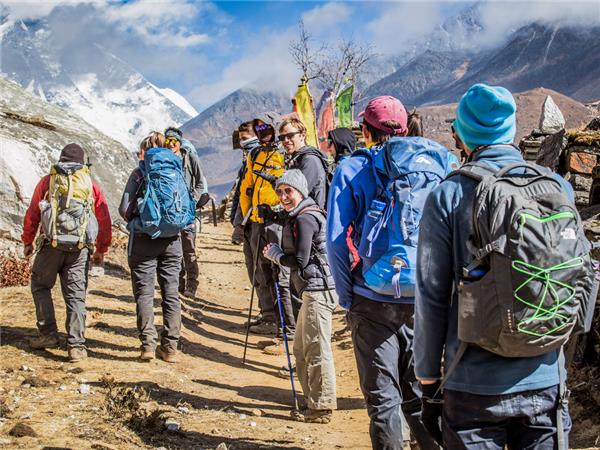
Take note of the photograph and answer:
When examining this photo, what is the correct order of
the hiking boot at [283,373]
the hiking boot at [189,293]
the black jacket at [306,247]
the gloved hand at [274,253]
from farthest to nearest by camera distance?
the hiking boot at [189,293] → the hiking boot at [283,373] → the gloved hand at [274,253] → the black jacket at [306,247]

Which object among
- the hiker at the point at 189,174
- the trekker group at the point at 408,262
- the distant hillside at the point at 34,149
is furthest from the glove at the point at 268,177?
the distant hillside at the point at 34,149

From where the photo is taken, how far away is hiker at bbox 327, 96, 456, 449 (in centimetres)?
364

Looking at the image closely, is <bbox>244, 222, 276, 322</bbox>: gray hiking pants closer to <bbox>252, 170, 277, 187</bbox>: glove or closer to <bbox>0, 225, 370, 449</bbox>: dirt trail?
<bbox>0, 225, 370, 449</bbox>: dirt trail

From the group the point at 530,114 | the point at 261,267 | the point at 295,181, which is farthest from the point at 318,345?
the point at 530,114

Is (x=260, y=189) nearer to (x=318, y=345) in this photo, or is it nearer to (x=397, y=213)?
(x=318, y=345)

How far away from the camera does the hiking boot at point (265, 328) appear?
8.73 meters

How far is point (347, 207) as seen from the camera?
383cm

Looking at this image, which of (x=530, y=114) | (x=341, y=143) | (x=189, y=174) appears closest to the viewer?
(x=341, y=143)

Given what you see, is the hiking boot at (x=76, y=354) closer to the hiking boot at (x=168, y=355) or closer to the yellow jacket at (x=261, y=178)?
the hiking boot at (x=168, y=355)

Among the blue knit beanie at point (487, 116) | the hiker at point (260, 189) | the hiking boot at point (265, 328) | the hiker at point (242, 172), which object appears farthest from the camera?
the hiking boot at point (265, 328)

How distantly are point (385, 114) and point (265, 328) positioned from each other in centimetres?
519

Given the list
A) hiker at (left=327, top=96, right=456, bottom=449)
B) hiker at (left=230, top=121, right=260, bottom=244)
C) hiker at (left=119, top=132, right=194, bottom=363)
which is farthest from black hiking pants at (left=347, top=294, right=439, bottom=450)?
hiker at (left=230, top=121, right=260, bottom=244)

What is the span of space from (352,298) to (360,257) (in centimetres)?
25

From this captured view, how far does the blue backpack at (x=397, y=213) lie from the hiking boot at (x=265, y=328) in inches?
201
